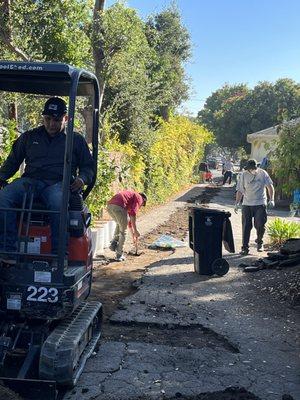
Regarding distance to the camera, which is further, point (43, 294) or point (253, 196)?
point (253, 196)

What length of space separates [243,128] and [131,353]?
150 ft

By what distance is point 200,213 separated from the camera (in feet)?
31.0

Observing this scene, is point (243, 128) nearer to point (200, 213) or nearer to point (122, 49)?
point (122, 49)

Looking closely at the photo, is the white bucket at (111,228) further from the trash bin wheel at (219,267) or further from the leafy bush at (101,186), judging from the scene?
the trash bin wheel at (219,267)

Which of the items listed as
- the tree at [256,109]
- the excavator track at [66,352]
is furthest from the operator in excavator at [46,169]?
the tree at [256,109]

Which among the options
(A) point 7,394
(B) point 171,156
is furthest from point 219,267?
(B) point 171,156

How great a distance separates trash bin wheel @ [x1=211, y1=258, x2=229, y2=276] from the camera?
30.7 feet

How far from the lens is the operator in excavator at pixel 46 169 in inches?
180

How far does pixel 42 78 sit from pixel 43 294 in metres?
2.05

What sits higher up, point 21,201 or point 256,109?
point 256,109

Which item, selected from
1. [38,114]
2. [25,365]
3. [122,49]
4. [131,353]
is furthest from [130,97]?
[25,365]

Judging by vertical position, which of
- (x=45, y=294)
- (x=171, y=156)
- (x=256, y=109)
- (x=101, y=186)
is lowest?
(x=45, y=294)

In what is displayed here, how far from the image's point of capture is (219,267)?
937cm

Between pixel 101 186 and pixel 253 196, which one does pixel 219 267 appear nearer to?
pixel 253 196
